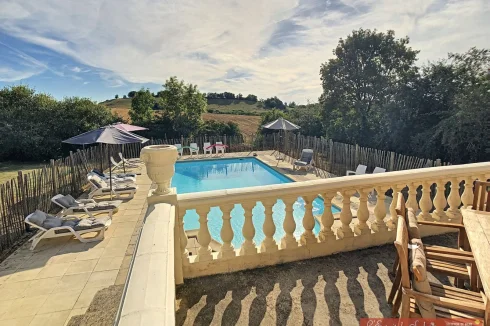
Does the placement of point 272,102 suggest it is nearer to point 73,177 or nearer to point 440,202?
point 73,177

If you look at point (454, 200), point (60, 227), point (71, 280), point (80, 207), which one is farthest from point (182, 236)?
point (80, 207)

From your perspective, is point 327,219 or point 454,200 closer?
point 327,219

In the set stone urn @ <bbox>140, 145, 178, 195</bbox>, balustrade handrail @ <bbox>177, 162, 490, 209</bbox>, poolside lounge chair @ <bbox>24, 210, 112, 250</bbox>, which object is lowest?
poolside lounge chair @ <bbox>24, 210, 112, 250</bbox>

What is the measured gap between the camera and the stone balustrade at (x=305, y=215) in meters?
2.70

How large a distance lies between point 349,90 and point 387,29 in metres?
4.00

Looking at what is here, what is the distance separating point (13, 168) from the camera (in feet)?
45.5

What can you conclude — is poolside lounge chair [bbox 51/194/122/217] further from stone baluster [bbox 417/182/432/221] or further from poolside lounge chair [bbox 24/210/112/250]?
stone baluster [bbox 417/182/432/221]

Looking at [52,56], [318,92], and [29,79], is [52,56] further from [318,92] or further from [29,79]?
[318,92]

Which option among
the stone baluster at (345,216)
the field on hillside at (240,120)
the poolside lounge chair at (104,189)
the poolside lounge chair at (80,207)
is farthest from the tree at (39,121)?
the stone baluster at (345,216)

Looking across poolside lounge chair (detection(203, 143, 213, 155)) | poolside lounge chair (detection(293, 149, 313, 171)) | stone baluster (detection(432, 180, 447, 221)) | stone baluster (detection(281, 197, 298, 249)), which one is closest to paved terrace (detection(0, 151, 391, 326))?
stone baluster (detection(281, 197, 298, 249))

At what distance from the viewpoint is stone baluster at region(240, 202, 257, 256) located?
274cm

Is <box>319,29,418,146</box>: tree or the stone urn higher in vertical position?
<box>319,29,418,146</box>: tree

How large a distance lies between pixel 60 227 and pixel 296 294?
15.6 ft

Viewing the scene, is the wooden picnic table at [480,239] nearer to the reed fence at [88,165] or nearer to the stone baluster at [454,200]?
the stone baluster at [454,200]
